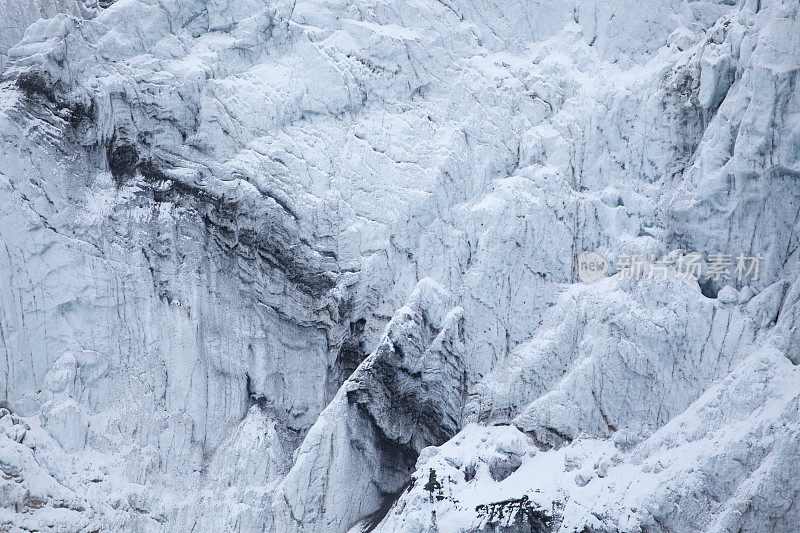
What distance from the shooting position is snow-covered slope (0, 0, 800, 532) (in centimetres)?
2669

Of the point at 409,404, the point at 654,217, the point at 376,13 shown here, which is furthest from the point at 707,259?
the point at 376,13

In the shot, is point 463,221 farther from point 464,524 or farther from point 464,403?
point 464,524

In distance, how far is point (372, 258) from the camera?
3058cm

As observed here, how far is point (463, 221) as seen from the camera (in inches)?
1205

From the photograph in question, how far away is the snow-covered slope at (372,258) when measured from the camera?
87.6 ft

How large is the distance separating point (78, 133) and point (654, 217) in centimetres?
2214
